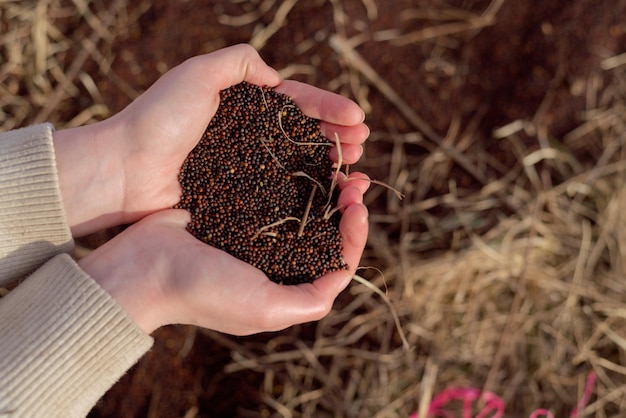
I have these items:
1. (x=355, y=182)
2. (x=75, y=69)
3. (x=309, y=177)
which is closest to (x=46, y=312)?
(x=309, y=177)

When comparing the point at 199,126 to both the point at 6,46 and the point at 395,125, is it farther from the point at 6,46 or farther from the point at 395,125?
the point at 6,46

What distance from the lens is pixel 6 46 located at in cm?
350

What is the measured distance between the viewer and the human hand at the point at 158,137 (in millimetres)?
2180

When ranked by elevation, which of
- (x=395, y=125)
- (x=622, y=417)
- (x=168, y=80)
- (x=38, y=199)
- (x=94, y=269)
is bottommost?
(x=622, y=417)

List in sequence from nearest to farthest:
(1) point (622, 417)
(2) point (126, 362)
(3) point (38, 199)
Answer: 1. (2) point (126, 362)
2. (3) point (38, 199)
3. (1) point (622, 417)

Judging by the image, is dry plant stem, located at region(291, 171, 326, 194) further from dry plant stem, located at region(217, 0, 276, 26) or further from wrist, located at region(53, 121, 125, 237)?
dry plant stem, located at region(217, 0, 276, 26)

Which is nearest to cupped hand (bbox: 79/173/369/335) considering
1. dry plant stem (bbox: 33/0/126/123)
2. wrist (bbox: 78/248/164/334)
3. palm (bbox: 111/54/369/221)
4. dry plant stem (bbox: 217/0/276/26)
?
wrist (bbox: 78/248/164/334)

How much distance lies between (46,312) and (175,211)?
546mm

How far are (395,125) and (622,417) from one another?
5.91 feet

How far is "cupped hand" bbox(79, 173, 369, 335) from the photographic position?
203cm

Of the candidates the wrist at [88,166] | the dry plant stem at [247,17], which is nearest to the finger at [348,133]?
the wrist at [88,166]

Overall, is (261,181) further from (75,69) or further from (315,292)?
(75,69)

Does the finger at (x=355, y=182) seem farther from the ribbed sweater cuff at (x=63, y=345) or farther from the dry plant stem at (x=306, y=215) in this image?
the ribbed sweater cuff at (x=63, y=345)

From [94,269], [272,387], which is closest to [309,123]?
[94,269]
